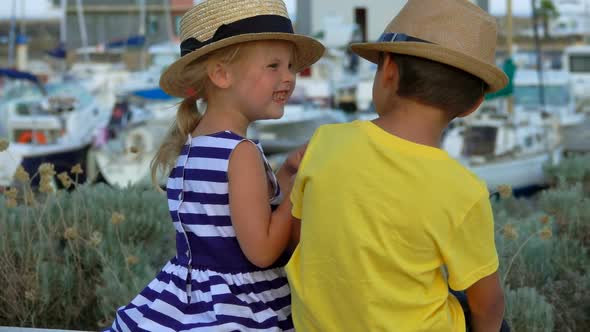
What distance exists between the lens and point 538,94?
1745 centimetres

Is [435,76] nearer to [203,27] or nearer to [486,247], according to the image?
[486,247]

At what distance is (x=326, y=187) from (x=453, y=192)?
29 cm

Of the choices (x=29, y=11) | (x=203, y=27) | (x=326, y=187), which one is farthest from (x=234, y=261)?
(x=29, y=11)

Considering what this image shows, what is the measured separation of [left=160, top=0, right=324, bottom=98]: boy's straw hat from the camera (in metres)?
2.28

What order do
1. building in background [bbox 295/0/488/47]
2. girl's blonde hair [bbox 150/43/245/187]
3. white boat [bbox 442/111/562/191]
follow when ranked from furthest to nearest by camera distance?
1. building in background [bbox 295/0/488/47]
2. white boat [bbox 442/111/562/191]
3. girl's blonde hair [bbox 150/43/245/187]

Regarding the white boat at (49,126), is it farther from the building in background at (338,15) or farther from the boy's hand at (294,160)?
the boy's hand at (294,160)

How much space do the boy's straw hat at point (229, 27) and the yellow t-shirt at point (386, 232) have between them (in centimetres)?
40

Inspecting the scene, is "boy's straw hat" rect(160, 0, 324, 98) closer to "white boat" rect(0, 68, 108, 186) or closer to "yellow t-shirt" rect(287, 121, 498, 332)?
"yellow t-shirt" rect(287, 121, 498, 332)

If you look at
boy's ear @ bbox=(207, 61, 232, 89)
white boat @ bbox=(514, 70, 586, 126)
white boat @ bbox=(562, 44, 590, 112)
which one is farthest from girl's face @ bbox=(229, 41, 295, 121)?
white boat @ bbox=(562, 44, 590, 112)

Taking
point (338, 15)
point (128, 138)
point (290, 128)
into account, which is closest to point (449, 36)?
point (128, 138)

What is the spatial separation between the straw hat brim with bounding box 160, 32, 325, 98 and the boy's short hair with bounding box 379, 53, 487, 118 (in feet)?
1.39

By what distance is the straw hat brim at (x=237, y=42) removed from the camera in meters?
2.26

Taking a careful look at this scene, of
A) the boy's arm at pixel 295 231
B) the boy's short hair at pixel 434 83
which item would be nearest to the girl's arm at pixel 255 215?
the boy's arm at pixel 295 231

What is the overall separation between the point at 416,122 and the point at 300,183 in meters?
0.30
